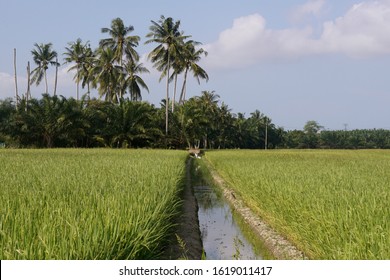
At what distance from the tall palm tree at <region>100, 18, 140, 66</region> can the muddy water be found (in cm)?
2619

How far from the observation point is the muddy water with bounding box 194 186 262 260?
6105 millimetres

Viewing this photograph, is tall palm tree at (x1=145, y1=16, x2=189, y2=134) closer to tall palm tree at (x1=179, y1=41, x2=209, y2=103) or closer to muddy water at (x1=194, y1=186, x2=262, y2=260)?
tall palm tree at (x1=179, y1=41, x2=209, y2=103)

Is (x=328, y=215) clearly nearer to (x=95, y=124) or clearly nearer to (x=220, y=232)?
(x=220, y=232)

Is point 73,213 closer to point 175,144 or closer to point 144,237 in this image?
point 144,237

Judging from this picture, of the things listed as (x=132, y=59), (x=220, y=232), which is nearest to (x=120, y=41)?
(x=132, y=59)

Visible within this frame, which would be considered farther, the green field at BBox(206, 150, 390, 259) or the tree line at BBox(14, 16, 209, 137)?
the tree line at BBox(14, 16, 209, 137)

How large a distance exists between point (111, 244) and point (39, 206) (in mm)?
1612

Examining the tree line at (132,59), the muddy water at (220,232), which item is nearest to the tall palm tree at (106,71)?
the tree line at (132,59)

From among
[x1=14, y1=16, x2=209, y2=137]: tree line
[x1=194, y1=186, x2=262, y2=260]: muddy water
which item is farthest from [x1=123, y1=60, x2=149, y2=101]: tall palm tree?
[x1=194, y1=186, x2=262, y2=260]: muddy water

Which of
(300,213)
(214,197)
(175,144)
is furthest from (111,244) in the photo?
(175,144)

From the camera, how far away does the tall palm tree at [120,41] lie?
1394 inches

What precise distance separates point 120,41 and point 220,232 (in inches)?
1206

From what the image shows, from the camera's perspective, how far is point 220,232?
24.8 feet

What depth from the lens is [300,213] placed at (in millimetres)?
5859
